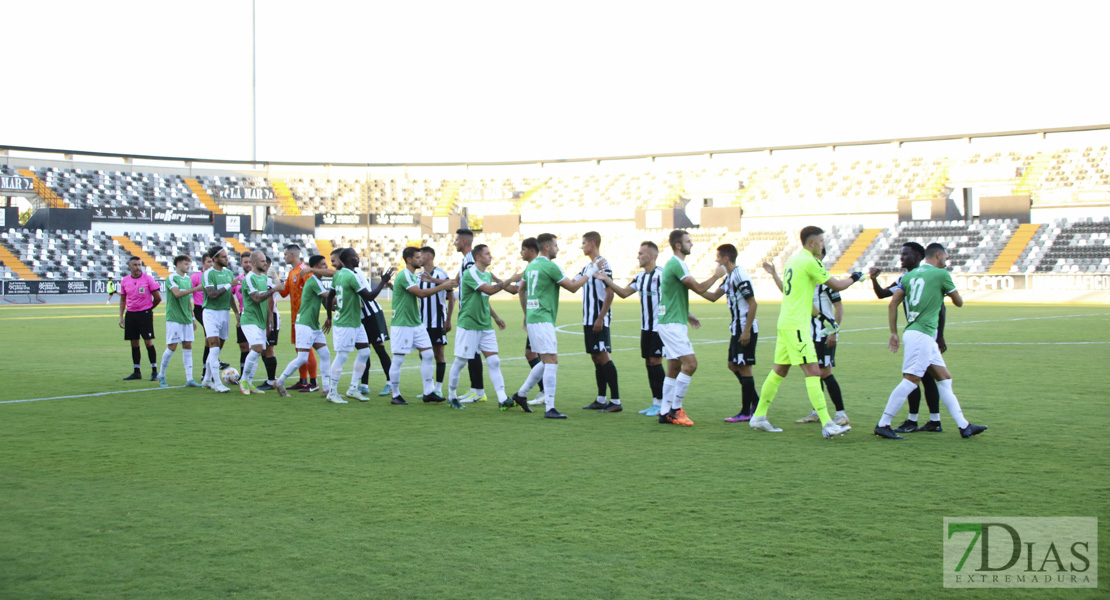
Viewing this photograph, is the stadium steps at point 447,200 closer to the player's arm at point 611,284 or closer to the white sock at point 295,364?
the white sock at point 295,364

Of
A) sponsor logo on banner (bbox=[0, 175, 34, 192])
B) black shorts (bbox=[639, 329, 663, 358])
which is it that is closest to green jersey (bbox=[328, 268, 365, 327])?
black shorts (bbox=[639, 329, 663, 358])

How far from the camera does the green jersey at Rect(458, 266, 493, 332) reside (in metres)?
11.1

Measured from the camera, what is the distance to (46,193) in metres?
63.0

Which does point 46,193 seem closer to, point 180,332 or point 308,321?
point 180,332

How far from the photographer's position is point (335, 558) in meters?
5.15

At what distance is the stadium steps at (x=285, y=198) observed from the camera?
244 ft

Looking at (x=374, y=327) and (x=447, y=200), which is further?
(x=447, y=200)

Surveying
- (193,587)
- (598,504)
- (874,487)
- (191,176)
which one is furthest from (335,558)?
(191,176)

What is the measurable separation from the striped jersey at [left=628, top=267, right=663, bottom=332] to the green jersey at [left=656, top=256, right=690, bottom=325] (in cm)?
36

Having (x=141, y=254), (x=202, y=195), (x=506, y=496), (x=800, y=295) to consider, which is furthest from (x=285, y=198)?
(x=506, y=496)

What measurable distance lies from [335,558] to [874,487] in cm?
401

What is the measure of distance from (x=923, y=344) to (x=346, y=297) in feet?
23.2

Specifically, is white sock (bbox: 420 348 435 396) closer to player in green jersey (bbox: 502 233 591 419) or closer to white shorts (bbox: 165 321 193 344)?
player in green jersey (bbox: 502 233 591 419)

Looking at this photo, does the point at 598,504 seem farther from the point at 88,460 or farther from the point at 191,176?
the point at 191,176
